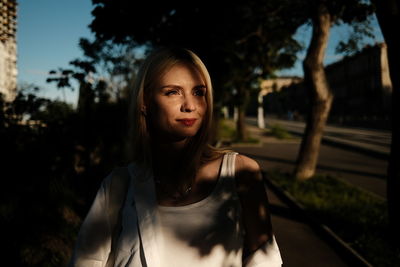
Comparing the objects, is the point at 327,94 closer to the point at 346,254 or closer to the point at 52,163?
the point at 346,254

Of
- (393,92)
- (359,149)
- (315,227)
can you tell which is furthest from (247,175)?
(359,149)

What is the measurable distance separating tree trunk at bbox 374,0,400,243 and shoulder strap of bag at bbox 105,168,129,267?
422cm

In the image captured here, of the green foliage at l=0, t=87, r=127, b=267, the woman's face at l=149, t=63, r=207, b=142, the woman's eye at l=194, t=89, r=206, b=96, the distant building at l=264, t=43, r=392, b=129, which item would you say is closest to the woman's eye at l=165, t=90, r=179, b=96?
the woman's face at l=149, t=63, r=207, b=142

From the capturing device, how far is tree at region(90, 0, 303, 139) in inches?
349

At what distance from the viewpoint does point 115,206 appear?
5.26 ft

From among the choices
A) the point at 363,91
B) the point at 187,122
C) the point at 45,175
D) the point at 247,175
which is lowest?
the point at 45,175

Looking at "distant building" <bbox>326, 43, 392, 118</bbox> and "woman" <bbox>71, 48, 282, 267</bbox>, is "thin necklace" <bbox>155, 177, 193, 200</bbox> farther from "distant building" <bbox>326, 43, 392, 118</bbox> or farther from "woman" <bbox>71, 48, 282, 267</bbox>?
"distant building" <bbox>326, 43, 392, 118</bbox>

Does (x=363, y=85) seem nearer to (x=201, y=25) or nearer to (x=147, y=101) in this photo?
(x=201, y=25)

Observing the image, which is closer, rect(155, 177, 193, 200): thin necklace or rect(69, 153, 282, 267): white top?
rect(69, 153, 282, 267): white top

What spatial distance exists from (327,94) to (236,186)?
337 inches

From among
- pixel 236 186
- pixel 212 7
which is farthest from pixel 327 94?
pixel 236 186

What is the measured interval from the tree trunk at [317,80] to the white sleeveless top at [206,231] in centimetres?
Answer: 830

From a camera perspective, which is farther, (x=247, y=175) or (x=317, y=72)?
(x=317, y=72)

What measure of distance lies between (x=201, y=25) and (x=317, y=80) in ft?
12.5
